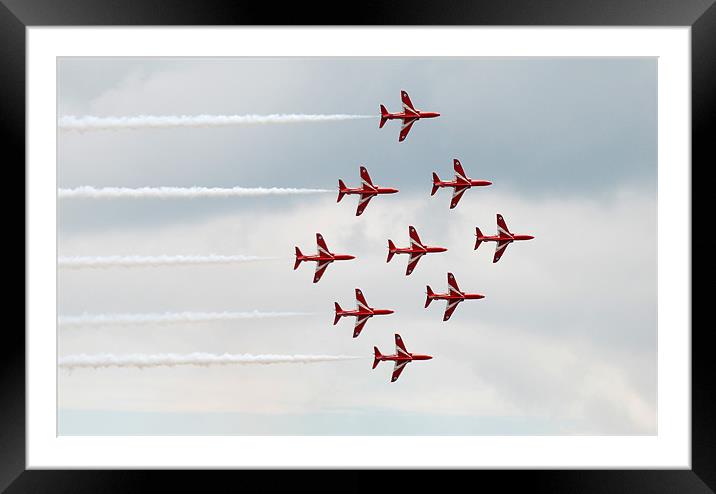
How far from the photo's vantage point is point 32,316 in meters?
32.9

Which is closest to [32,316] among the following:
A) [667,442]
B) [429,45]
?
[429,45]

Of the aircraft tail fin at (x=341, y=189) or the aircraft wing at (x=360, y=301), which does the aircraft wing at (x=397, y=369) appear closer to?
the aircraft wing at (x=360, y=301)

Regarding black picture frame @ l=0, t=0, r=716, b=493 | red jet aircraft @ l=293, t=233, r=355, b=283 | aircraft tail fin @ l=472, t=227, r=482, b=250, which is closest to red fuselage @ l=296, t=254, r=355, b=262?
red jet aircraft @ l=293, t=233, r=355, b=283

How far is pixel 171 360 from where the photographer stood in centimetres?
3588

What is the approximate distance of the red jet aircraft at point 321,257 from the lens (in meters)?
41.0

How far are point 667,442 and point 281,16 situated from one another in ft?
58.2

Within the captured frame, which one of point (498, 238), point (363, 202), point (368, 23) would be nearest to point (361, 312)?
point (363, 202)

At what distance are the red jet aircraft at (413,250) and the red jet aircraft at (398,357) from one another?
2.80 meters

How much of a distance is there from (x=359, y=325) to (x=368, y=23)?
13455 millimetres

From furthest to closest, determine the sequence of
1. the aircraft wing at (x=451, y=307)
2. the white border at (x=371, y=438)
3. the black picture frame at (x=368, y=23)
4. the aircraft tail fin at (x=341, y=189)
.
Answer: the aircraft wing at (x=451, y=307) → the aircraft tail fin at (x=341, y=189) → the white border at (x=371, y=438) → the black picture frame at (x=368, y=23)

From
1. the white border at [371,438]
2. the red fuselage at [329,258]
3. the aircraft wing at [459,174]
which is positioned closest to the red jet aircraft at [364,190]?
the red fuselage at [329,258]

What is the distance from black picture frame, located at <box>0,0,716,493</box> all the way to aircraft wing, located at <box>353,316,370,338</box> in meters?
9.36

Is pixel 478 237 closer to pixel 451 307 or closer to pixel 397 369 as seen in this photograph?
pixel 451 307

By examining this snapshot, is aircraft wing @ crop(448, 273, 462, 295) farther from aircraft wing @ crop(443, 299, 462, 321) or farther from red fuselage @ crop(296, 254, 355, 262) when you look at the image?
red fuselage @ crop(296, 254, 355, 262)
